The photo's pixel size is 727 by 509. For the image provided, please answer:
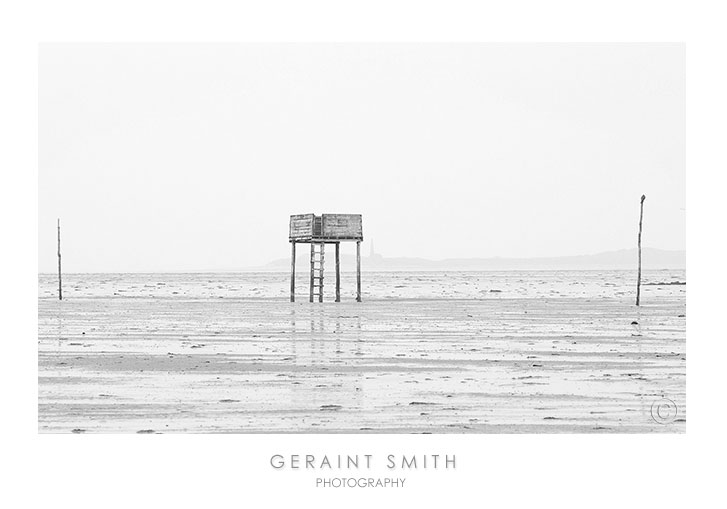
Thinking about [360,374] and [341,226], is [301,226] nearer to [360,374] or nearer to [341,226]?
→ [341,226]

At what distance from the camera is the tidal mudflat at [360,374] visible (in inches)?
551

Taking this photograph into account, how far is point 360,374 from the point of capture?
18.0m

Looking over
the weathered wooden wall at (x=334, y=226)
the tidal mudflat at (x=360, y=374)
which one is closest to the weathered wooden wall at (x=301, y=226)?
the weathered wooden wall at (x=334, y=226)

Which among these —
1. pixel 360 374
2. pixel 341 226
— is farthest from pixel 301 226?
pixel 360 374

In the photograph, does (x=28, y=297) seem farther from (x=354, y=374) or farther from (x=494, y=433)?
(x=494, y=433)

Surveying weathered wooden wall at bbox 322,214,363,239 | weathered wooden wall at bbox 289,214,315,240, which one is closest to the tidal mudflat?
weathered wooden wall at bbox 322,214,363,239

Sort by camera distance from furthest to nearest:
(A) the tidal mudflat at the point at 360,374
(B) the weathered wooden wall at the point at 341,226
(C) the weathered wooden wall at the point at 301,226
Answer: (C) the weathered wooden wall at the point at 301,226 → (B) the weathered wooden wall at the point at 341,226 → (A) the tidal mudflat at the point at 360,374

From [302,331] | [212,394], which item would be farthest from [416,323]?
[212,394]

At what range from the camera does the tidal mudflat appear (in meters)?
14.0

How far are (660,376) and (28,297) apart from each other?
9734 mm

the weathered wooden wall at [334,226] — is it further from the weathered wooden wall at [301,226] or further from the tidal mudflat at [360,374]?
the tidal mudflat at [360,374]

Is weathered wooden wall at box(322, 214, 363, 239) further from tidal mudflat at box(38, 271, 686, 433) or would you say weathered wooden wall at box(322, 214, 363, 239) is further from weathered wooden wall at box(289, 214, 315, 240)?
tidal mudflat at box(38, 271, 686, 433)

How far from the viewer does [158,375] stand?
711 inches

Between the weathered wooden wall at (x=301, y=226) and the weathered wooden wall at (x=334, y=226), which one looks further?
the weathered wooden wall at (x=301, y=226)
